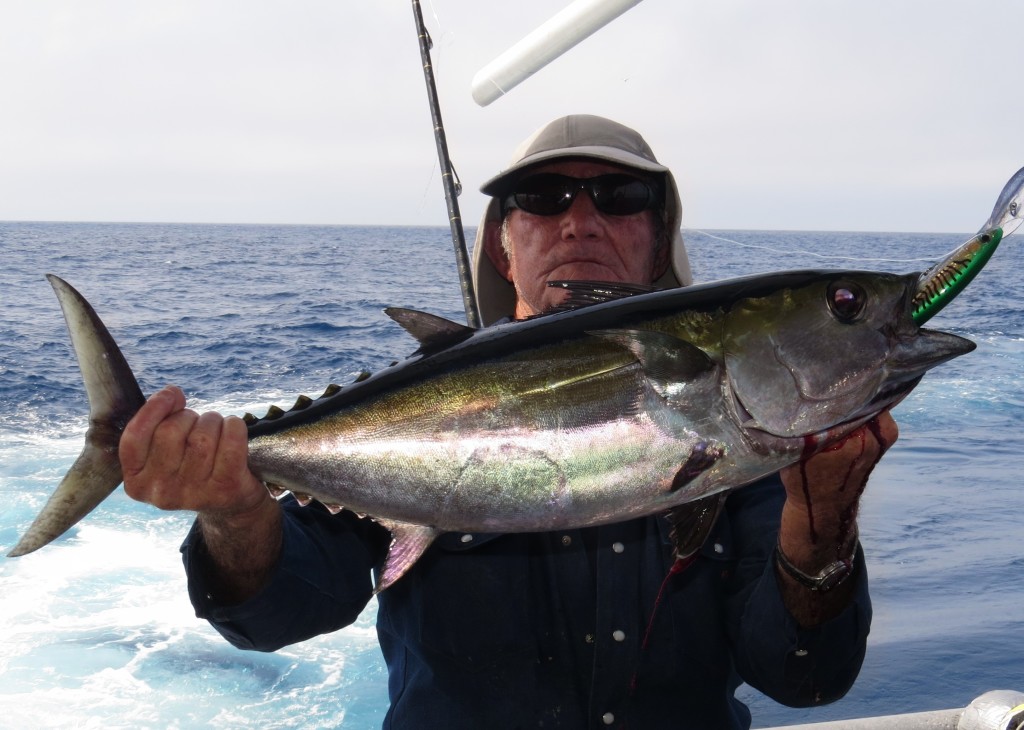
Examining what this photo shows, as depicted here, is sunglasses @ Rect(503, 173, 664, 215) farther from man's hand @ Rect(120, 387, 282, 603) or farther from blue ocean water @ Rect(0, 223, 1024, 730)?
man's hand @ Rect(120, 387, 282, 603)

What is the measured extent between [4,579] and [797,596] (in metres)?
6.97

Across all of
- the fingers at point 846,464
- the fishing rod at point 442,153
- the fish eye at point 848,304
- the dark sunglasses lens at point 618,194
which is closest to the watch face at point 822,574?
the fingers at point 846,464

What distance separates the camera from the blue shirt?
2207 mm

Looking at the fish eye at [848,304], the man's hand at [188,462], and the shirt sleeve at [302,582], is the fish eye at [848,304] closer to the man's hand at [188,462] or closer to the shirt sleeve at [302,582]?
the man's hand at [188,462]

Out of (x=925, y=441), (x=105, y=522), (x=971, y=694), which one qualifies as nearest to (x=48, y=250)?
(x=105, y=522)

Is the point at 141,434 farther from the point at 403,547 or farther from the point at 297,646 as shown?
the point at 297,646

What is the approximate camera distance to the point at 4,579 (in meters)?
6.87

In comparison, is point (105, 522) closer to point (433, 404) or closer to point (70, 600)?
point (70, 600)

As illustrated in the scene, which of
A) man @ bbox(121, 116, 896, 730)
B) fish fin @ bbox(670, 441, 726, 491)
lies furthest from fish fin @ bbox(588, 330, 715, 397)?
man @ bbox(121, 116, 896, 730)

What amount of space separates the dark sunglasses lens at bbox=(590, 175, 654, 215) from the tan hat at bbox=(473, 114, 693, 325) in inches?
2.6

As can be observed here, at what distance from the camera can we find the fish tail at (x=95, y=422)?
189cm

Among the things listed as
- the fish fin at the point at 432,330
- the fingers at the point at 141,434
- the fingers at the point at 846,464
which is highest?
the fish fin at the point at 432,330

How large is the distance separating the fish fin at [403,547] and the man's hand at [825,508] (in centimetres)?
81

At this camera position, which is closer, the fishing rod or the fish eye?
the fish eye
